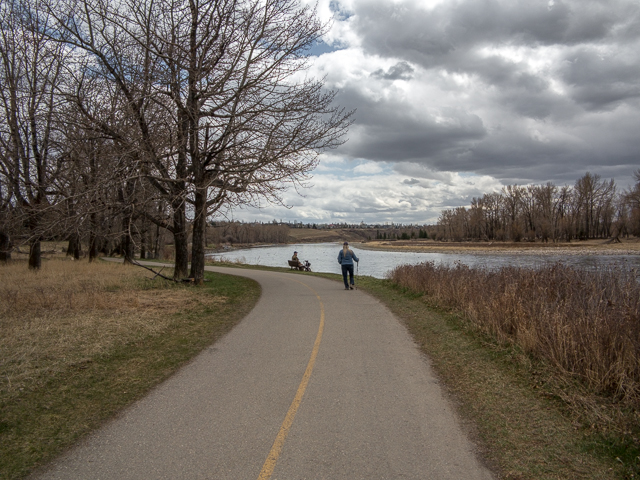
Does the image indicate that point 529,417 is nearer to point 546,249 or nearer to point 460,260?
point 460,260

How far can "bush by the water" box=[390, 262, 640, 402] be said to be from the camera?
534 centimetres

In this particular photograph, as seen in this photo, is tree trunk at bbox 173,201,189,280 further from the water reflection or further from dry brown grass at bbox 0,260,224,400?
the water reflection

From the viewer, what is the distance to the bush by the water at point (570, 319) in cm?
534

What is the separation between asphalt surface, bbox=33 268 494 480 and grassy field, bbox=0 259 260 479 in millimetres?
374

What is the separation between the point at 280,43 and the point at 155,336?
10708 mm

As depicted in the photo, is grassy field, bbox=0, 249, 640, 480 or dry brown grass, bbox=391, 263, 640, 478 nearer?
grassy field, bbox=0, 249, 640, 480

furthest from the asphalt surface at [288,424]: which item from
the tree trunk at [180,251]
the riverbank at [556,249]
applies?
the riverbank at [556,249]

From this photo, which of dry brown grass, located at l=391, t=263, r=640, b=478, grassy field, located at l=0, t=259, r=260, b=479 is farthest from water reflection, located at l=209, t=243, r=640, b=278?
grassy field, located at l=0, t=259, r=260, b=479

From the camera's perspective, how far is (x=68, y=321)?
9180 mm

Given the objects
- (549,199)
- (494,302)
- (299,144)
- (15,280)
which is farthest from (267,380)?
(549,199)

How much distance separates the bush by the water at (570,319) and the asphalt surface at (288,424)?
192cm

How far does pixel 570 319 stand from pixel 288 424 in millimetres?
5260

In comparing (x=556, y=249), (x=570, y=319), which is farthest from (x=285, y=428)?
(x=556, y=249)

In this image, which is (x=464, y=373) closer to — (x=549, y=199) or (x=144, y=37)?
(x=144, y=37)
